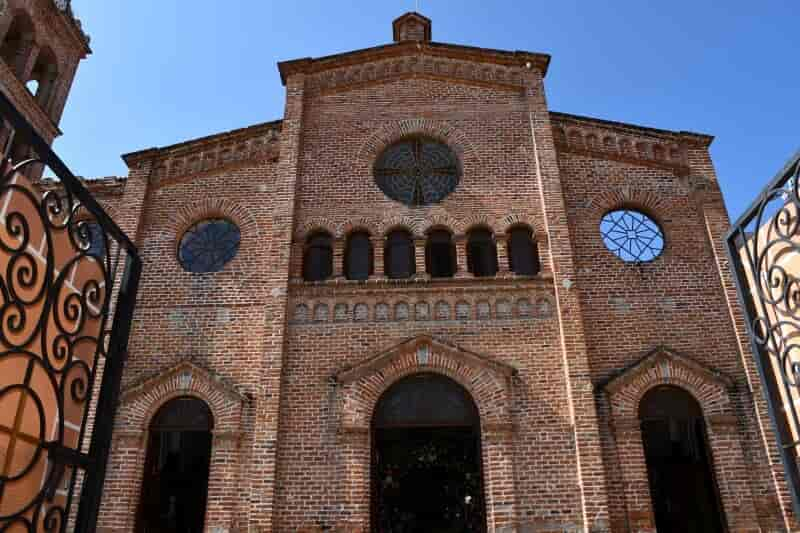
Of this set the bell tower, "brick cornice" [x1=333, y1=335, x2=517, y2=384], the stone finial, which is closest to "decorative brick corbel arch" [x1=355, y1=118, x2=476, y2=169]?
the stone finial

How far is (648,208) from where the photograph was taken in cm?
1318

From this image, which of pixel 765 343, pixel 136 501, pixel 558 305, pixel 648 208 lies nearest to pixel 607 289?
pixel 558 305

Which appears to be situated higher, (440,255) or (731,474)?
(440,255)

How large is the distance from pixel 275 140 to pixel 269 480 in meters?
7.34

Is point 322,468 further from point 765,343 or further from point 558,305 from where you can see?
point 765,343

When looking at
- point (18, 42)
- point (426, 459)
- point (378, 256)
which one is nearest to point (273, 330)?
point (378, 256)

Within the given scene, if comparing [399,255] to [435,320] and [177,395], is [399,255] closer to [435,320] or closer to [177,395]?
[435,320]

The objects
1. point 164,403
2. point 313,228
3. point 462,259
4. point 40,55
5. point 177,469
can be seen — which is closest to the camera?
point 164,403

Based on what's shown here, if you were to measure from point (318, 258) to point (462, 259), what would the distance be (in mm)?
2956

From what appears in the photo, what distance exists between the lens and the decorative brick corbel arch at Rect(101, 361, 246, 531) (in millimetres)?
10711

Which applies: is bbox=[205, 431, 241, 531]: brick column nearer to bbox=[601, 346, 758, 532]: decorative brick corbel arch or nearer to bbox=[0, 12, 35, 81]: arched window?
bbox=[601, 346, 758, 532]: decorative brick corbel arch

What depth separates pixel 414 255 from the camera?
494 inches

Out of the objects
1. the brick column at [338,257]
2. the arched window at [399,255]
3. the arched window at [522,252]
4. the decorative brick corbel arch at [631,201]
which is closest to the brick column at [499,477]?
the arched window at [522,252]

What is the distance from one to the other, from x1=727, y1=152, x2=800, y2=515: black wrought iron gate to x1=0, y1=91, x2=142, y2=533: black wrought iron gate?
4.29 meters
